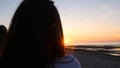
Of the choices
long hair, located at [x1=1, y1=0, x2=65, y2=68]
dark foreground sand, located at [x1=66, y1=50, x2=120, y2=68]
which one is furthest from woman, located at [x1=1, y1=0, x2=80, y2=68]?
dark foreground sand, located at [x1=66, y1=50, x2=120, y2=68]

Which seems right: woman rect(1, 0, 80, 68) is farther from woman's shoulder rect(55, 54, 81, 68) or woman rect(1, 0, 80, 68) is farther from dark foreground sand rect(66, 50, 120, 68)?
dark foreground sand rect(66, 50, 120, 68)

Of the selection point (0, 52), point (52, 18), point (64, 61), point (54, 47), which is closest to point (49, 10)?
point (52, 18)

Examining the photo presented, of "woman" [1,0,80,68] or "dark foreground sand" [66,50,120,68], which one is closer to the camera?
"woman" [1,0,80,68]

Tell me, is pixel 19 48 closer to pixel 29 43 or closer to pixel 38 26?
pixel 29 43

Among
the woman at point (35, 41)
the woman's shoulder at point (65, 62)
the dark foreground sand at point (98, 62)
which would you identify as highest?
the woman at point (35, 41)

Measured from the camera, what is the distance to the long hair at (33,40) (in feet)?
6.77

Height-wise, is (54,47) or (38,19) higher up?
(38,19)

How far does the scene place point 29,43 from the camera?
6.80ft

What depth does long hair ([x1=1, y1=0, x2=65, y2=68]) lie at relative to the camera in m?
2.06

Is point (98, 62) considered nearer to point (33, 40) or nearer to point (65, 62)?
point (65, 62)

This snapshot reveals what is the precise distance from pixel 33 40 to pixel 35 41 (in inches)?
0.9

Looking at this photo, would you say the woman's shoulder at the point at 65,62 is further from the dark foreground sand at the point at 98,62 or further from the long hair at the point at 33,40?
the dark foreground sand at the point at 98,62

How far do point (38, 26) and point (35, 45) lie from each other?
16cm

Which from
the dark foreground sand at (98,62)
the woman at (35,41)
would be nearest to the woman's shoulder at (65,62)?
the woman at (35,41)
